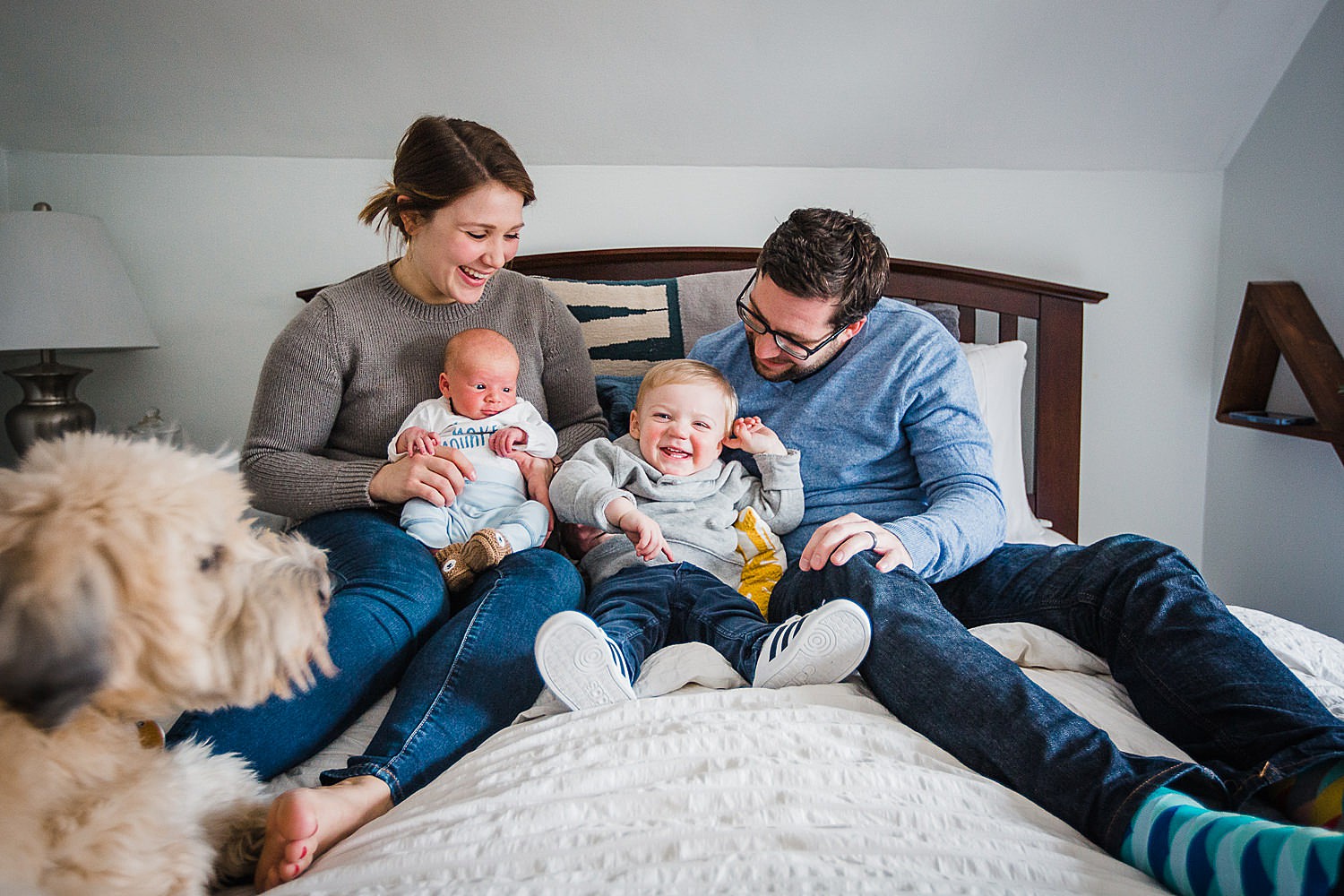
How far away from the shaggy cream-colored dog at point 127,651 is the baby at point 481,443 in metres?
0.62

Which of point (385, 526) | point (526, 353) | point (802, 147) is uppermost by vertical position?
point (802, 147)

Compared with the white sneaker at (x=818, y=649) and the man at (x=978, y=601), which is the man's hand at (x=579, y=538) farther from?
the white sneaker at (x=818, y=649)

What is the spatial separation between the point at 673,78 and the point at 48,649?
2.07m

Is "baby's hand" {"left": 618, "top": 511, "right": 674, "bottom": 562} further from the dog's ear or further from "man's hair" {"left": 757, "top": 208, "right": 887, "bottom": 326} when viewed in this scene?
the dog's ear

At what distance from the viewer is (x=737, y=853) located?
69 cm

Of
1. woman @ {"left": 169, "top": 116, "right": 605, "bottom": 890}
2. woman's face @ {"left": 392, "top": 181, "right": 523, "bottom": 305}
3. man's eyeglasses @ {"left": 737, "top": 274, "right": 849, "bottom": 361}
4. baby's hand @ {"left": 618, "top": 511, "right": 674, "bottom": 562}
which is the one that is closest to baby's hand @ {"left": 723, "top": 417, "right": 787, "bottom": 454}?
man's eyeglasses @ {"left": 737, "top": 274, "right": 849, "bottom": 361}

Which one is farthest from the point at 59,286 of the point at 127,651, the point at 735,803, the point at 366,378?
the point at 735,803

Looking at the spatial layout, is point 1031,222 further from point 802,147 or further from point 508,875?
point 508,875

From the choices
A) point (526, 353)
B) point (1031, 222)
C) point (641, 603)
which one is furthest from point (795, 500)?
point (1031, 222)

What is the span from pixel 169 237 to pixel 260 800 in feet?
6.64

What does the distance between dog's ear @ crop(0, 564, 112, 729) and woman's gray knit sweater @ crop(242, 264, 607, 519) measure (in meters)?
0.84

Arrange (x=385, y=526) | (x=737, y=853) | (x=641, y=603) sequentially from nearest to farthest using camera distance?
(x=737, y=853)
(x=641, y=603)
(x=385, y=526)

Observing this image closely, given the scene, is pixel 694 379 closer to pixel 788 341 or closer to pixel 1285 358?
pixel 788 341

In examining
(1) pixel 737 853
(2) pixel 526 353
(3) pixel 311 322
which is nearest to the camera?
(1) pixel 737 853
